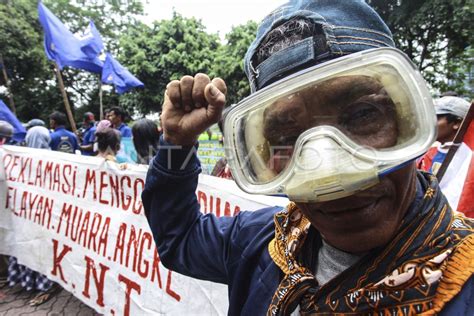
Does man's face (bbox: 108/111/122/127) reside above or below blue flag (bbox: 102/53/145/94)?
below

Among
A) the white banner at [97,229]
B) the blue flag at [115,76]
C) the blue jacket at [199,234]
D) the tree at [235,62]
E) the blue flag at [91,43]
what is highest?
the tree at [235,62]

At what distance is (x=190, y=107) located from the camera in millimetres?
1189

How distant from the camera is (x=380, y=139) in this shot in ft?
2.77

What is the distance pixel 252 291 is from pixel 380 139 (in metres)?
0.60

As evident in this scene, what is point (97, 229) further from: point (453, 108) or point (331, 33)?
point (453, 108)

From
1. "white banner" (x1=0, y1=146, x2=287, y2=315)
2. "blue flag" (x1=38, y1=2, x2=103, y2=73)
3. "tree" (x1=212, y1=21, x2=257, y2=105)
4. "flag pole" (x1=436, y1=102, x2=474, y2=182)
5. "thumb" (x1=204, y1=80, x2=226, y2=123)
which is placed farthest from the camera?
"tree" (x1=212, y1=21, x2=257, y2=105)

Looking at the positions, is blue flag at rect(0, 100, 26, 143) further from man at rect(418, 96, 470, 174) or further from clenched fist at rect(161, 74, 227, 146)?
man at rect(418, 96, 470, 174)

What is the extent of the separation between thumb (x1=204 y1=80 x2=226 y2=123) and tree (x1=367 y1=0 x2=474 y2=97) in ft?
31.8

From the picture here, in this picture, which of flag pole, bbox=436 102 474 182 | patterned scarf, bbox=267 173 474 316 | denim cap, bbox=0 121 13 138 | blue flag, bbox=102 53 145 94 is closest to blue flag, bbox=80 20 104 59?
blue flag, bbox=102 53 145 94

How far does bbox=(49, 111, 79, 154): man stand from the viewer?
5.91 meters

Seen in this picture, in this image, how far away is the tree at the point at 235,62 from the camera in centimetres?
1291

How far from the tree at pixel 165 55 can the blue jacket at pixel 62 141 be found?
9.08 metres

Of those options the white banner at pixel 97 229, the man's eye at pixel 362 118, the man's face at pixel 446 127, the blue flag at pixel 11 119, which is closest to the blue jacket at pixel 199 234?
the man's eye at pixel 362 118

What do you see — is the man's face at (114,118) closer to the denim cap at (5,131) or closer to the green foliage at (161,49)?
the denim cap at (5,131)
